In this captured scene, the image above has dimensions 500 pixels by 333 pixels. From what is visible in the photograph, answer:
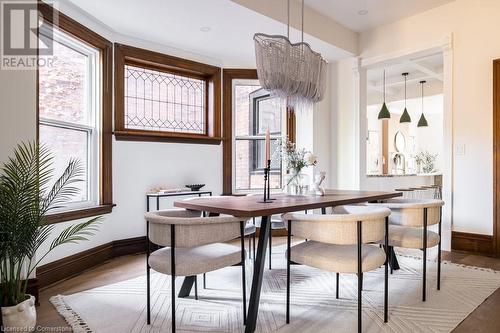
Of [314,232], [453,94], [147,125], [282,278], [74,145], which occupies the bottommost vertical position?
[282,278]

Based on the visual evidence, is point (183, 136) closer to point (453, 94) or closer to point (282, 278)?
point (282, 278)

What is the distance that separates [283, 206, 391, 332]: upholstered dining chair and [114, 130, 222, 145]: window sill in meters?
2.43

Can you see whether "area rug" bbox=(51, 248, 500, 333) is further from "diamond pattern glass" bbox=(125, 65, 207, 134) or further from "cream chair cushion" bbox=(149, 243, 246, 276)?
"diamond pattern glass" bbox=(125, 65, 207, 134)

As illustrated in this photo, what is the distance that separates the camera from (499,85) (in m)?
3.51

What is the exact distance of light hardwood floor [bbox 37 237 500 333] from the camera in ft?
6.91

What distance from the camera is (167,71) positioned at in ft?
14.3

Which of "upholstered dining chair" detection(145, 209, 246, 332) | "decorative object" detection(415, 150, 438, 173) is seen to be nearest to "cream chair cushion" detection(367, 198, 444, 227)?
"upholstered dining chair" detection(145, 209, 246, 332)

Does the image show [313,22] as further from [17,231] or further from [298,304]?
[17,231]

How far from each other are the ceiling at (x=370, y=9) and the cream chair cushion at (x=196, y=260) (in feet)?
9.92

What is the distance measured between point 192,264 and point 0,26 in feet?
6.69

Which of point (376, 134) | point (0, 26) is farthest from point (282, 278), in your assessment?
point (376, 134)

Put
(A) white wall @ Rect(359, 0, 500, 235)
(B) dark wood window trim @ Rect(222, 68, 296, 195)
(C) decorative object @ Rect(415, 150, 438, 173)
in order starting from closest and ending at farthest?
(A) white wall @ Rect(359, 0, 500, 235), (B) dark wood window trim @ Rect(222, 68, 296, 195), (C) decorative object @ Rect(415, 150, 438, 173)

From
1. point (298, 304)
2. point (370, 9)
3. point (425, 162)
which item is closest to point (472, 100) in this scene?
point (370, 9)

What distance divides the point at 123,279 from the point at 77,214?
0.76 m
